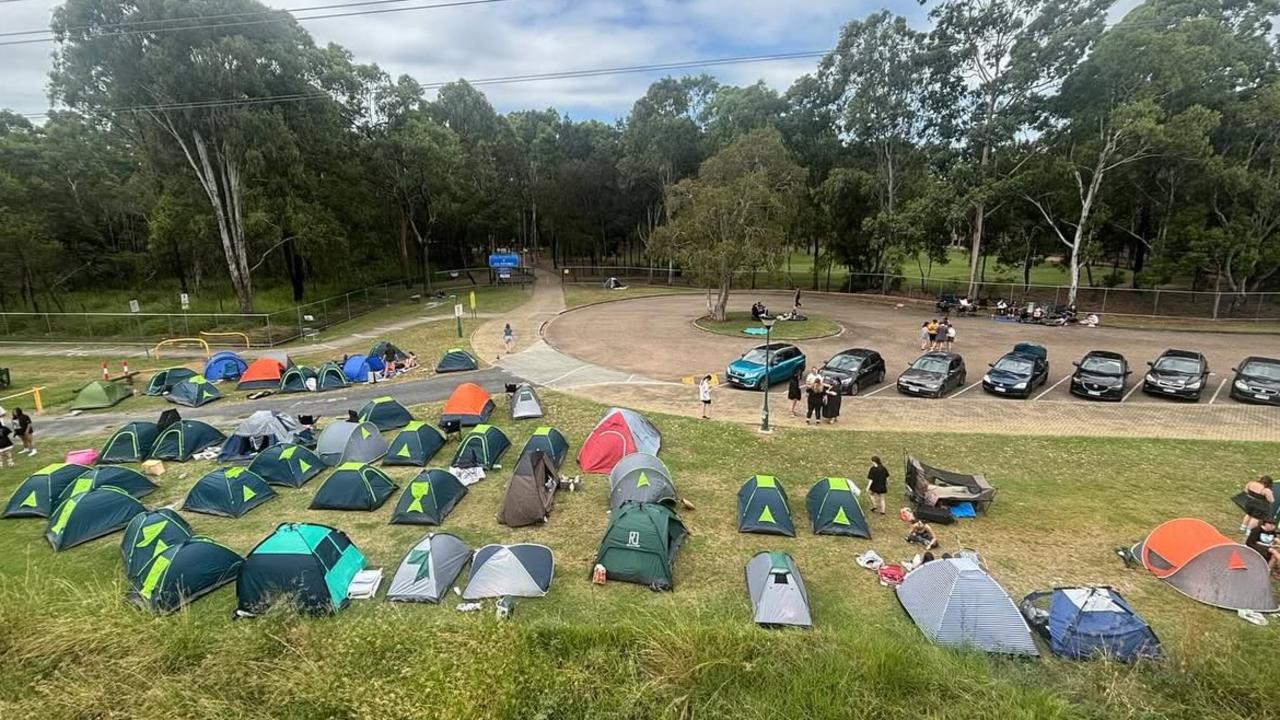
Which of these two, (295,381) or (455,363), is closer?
(295,381)

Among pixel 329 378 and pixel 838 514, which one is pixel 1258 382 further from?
pixel 329 378

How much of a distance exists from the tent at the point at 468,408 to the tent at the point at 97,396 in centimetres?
1293

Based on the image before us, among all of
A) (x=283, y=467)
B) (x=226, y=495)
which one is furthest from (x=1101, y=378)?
(x=226, y=495)

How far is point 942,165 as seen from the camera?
39938 mm

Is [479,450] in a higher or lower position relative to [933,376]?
lower

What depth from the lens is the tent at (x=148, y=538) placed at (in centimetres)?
969

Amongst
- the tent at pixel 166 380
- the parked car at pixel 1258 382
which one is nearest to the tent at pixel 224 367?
the tent at pixel 166 380

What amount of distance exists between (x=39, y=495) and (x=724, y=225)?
95.4 feet

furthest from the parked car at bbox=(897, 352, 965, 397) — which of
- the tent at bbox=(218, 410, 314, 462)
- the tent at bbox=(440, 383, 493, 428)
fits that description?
the tent at bbox=(218, 410, 314, 462)

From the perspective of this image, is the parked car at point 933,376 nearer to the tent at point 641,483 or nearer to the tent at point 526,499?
the tent at point 641,483

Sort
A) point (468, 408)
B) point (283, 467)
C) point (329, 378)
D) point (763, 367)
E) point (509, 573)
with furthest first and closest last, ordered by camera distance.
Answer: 1. point (329, 378)
2. point (763, 367)
3. point (468, 408)
4. point (283, 467)
5. point (509, 573)

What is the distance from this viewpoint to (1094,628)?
7746 mm

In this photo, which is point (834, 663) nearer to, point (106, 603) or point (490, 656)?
point (490, 656)

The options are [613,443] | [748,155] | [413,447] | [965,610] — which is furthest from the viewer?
[748,155]
